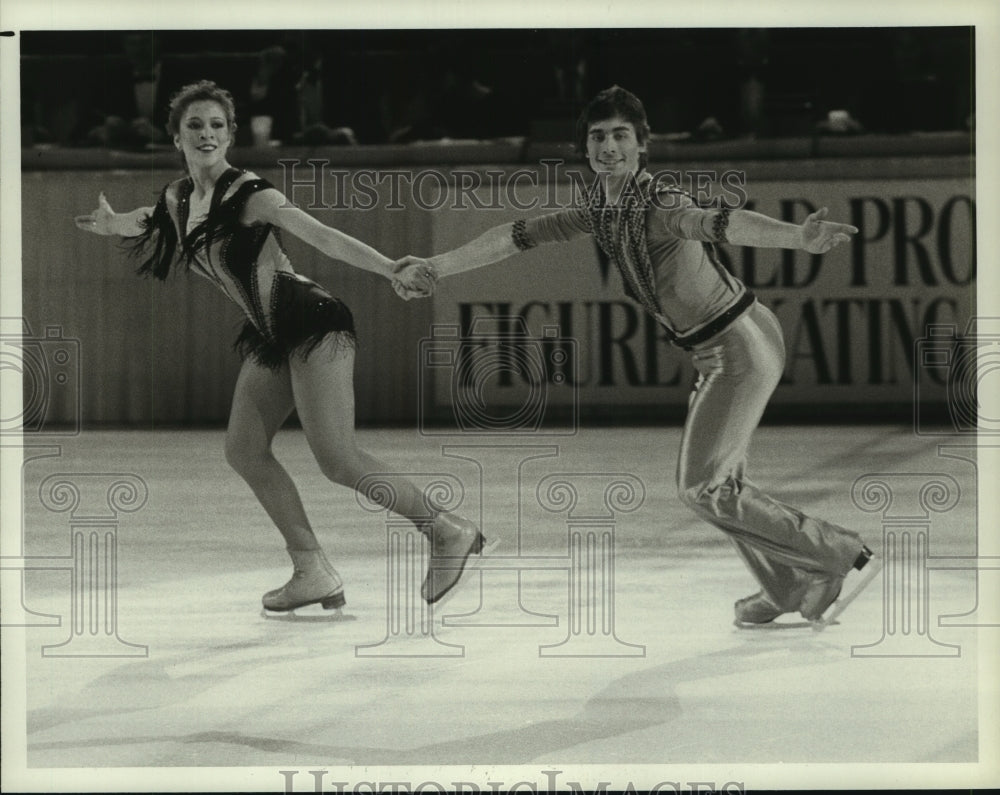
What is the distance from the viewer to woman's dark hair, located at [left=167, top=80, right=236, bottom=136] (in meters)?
5.73

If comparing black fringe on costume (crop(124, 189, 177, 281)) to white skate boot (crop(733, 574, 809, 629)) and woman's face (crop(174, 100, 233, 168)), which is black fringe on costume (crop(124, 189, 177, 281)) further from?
white skate boot (crop(733, 574, 809, 629))

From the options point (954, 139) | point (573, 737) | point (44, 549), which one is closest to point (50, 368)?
point (44, 549)

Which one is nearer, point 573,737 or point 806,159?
point 573,737

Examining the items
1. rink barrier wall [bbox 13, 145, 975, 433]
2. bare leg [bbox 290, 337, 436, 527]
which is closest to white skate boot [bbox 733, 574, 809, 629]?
rink barrier wall [bbox 13, 145, 975, 433]

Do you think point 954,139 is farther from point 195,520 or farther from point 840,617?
point 195,520

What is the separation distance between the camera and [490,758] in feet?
17.7

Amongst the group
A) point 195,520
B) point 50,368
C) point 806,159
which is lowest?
point 195,520

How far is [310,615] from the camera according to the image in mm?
5785

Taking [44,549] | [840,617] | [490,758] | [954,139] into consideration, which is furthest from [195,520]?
[954,139]

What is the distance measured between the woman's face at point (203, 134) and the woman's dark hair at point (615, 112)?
1.19 metres

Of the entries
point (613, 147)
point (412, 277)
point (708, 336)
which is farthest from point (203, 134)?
point (708, 336)

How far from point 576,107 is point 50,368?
6.53 ft

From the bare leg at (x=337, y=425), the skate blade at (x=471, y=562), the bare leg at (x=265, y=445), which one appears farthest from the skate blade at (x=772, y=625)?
the bare leg at (x=265, y=445)

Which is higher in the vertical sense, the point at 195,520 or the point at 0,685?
the point at 195,520
